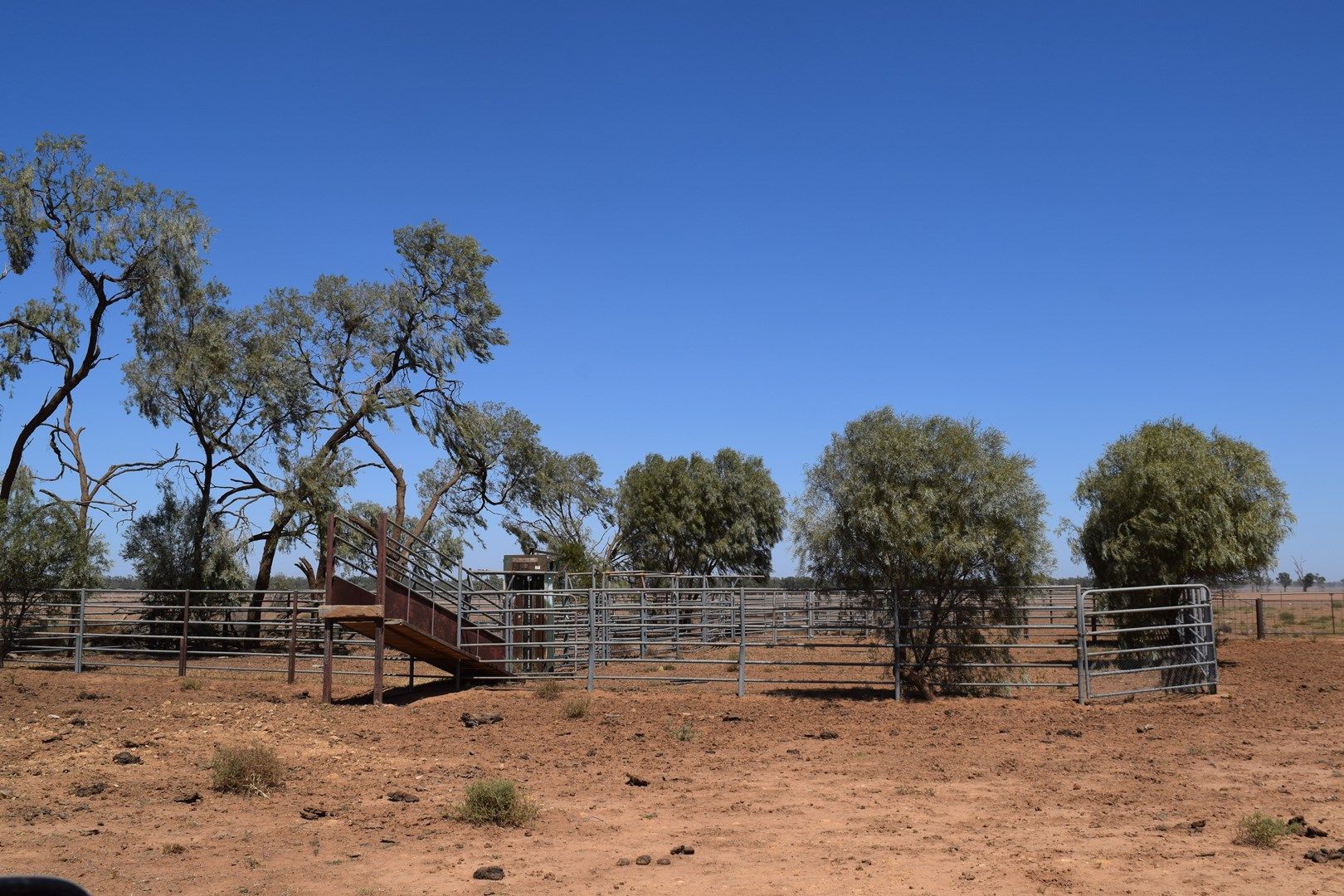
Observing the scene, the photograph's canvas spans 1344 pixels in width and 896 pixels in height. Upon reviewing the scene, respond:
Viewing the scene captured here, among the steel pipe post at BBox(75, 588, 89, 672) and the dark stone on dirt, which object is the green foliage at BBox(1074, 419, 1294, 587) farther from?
the steel pipe post at BBox(75, 588, 89, 672)

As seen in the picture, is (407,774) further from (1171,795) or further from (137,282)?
(137,282)

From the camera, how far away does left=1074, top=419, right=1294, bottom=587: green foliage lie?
832 inches

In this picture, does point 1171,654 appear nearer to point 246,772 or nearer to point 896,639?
point 896,639

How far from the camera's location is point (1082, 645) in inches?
585

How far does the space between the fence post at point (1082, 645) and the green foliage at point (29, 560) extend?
20.1 meters

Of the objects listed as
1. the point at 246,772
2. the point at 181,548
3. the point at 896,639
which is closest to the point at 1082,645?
the point at 896,639

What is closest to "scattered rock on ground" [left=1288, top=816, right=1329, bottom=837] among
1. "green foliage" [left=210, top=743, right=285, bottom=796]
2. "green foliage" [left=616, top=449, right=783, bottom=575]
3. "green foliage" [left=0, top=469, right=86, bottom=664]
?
"green foliage" [left=210, top=743, right=285, bottom=796]

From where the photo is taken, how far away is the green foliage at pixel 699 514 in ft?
137

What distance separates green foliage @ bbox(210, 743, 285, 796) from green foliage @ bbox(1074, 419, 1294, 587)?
17999mm

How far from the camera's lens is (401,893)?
652cm

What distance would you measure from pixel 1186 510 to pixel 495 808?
57.8ft

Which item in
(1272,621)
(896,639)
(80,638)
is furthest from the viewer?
(1272,621)

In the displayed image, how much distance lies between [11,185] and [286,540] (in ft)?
37.7

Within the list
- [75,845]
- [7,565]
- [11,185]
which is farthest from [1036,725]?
[11,185]
